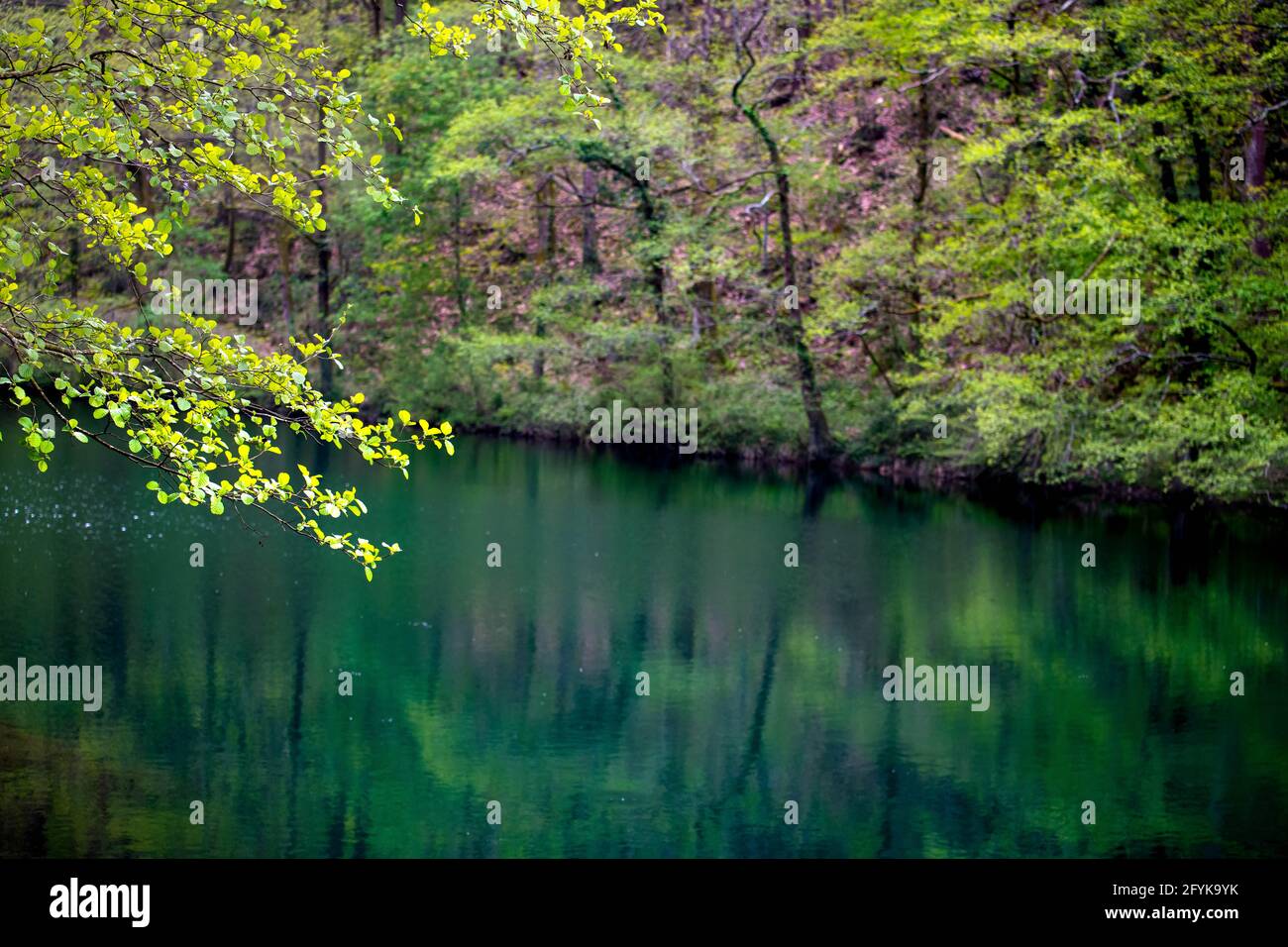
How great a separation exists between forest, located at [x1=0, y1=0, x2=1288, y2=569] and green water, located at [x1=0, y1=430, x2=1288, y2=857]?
Result: 2351mm

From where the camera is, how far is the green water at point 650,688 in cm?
1101

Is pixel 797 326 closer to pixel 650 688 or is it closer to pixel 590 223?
pixel 590 223

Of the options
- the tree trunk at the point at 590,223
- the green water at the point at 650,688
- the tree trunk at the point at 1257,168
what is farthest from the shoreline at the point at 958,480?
the tree trunk at the point at 590,223

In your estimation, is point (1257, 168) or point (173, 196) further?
point (1257, 168)

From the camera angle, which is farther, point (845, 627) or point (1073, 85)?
point (1073, 85)

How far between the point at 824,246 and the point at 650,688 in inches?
837

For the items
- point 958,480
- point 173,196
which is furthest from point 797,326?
point 173,196

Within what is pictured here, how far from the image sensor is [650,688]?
14.9m

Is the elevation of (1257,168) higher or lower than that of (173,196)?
higher

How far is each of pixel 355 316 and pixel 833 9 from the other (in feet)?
52.5

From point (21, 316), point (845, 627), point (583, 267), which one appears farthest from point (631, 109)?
point (21, 316)

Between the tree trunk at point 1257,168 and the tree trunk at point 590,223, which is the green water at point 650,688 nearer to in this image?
the tree trunk at point 1257,168

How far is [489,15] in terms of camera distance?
7.18 meters
